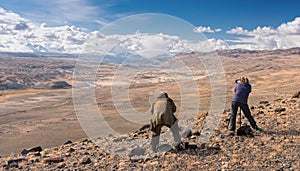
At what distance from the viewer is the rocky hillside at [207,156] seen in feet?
24.8

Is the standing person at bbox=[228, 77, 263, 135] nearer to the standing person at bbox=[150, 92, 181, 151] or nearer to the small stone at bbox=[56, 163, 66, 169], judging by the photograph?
the standing person at bbox=[150, 92, 181, 151]

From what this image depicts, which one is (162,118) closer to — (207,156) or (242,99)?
(207,156)

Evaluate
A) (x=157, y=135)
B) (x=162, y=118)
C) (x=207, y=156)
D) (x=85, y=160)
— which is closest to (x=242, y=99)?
(x=207, y=156)

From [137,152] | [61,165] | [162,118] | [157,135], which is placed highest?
[162,118]

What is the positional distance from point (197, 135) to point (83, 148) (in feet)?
12.4

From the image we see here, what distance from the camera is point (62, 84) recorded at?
303 ft

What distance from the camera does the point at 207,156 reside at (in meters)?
8.16

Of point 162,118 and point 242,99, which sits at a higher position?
point 242,99

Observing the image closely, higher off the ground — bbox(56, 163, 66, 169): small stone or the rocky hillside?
the rocky hillside

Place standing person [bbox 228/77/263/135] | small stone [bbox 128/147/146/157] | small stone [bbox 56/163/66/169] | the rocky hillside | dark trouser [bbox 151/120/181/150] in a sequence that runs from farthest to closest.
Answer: standing person [bbox 228/77/263/135], dark trouser [bbox 151/120/181/150], small stone [bbox 128/147/146/157], small stone [bbox 56/163/66/169], the rocky hillside

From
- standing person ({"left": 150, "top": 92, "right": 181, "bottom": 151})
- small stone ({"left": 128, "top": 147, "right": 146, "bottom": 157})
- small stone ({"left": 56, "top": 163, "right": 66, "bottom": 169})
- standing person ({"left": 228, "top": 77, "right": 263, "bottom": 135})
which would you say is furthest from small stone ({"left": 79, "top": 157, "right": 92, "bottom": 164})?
standing person ({"left": 228, "top": 77, "right": 263, "bottom": 135})

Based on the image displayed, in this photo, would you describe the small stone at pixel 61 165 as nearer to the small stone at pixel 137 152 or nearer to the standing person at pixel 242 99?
the small stone at pixel 137 152

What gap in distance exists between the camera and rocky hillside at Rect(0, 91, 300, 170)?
297 inches

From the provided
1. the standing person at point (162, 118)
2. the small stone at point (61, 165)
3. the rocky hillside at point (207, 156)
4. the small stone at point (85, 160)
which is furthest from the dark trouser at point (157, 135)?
the small stone at point (61, 165)
